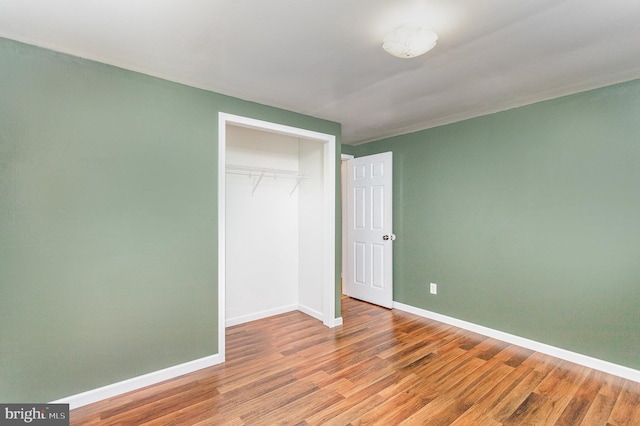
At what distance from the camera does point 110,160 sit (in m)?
2.13

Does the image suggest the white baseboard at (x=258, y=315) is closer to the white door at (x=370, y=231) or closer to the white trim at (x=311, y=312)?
the white trim at (x=311, y=312)

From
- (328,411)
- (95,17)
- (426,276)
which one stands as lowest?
(328,411)

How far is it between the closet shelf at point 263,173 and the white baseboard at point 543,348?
7.53 feet

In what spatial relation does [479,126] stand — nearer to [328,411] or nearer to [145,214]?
[328,411]

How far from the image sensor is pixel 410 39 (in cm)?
167

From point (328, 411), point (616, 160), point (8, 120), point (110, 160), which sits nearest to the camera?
point (8, 120)

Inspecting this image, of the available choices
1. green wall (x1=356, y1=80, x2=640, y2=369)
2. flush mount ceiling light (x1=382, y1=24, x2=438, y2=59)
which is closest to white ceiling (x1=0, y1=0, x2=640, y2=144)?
flush mount ceiling light (x1=382, y1=24, x2=438, y2=59)

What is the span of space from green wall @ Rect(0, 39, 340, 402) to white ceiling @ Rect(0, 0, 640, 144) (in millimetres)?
266

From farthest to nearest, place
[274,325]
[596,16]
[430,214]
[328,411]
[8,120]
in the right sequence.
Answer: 1. [430,214]
2. [274,325]
3. [328,411]
4. [8,120]
5. [596,16]

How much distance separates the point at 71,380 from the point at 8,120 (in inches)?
68.0

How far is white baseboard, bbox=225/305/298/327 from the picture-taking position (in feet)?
11.3

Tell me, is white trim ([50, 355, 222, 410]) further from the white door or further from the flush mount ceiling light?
the flush mount ceiling light

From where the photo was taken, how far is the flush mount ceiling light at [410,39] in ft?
5.43

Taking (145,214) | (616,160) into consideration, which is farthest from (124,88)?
(616,160)
